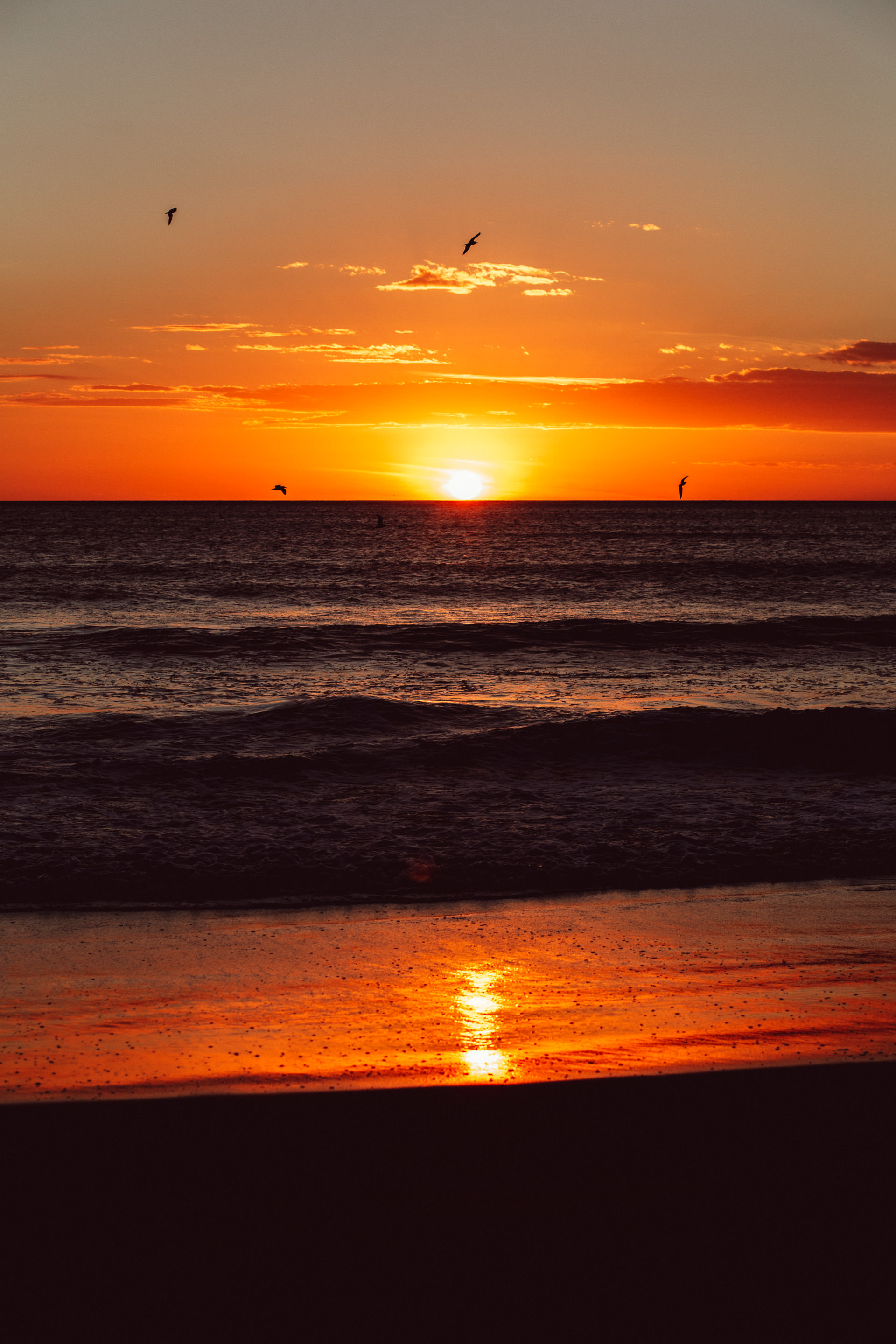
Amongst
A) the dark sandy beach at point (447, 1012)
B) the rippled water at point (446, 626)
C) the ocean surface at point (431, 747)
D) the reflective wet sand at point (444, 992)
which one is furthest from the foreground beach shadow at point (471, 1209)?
the rippled water at point (446, 626)

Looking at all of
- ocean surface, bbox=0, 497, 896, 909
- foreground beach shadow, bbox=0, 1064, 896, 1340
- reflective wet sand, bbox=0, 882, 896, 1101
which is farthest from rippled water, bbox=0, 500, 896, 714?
foreground beach shadow, bbox=0, 1064, 896, 1340

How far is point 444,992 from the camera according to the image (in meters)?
5.82

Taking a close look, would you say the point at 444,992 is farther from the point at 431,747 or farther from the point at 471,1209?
the point at 431,747

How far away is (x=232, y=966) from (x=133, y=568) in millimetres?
46941

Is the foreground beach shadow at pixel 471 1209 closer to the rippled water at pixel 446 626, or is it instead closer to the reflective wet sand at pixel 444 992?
the reflective wet sand at pixel 444 992

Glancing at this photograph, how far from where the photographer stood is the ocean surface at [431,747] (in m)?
8.41

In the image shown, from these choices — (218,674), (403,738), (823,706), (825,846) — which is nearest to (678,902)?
(825,846)

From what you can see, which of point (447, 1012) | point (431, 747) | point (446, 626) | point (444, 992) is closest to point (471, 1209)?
point (447, 1012)

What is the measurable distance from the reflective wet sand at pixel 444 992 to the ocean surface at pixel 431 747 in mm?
674

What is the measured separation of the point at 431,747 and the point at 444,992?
7328mm

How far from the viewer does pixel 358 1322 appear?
125 inches

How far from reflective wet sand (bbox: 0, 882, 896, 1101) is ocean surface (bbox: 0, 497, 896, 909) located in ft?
2.21

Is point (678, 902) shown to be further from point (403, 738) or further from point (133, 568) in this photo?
point (133, 568)

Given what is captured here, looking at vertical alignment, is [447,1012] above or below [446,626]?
below
